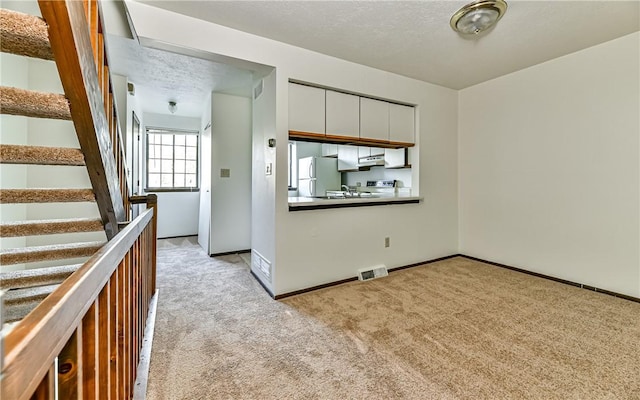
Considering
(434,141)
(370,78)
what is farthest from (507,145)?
(370,78)

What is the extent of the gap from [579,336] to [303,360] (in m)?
1.94

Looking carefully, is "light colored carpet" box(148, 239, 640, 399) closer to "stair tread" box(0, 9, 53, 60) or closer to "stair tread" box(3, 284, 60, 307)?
"stair tread" box(3, 284, 60, 307)

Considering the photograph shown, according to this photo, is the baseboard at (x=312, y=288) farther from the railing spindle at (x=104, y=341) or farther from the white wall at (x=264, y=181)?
the railing spindle at (x=104, y=341)

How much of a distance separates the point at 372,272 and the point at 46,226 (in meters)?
2.81

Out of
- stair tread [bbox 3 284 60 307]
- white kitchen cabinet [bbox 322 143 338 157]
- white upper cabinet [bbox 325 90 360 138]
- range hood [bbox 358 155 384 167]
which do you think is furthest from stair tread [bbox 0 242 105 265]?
white kitchen cabinet [bbox 322 143 338 157]

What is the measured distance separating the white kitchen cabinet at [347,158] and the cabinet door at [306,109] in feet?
5.52

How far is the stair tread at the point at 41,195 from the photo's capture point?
146cm

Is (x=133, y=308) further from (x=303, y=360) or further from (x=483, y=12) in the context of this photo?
(x=483, y=12)

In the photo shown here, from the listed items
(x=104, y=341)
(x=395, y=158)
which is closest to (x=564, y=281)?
(x=395, y=158)

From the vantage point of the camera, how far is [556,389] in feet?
4.85

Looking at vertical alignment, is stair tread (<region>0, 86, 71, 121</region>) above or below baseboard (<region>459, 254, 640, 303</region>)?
above

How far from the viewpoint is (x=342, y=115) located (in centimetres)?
308

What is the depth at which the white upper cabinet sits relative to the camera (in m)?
3.00

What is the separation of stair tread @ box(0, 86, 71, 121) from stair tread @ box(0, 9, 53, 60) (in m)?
0.14
